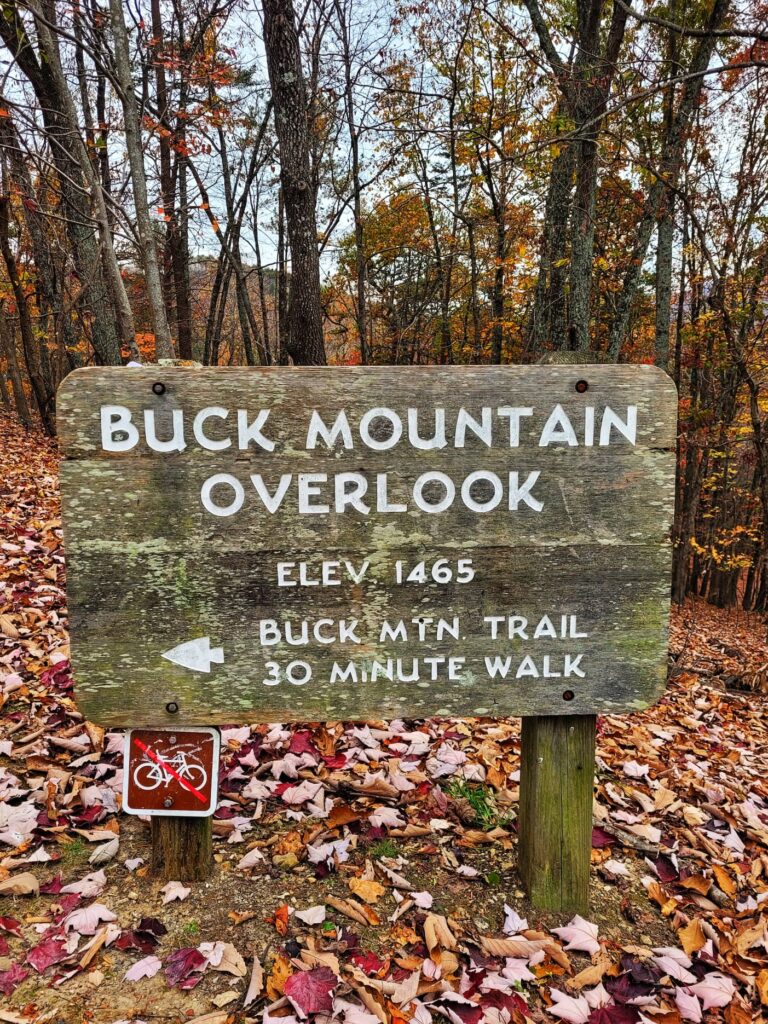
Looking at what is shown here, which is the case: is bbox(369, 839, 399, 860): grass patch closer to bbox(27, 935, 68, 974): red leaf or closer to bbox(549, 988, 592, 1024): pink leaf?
bbox(549, 988, 592, 1024): pink leaf

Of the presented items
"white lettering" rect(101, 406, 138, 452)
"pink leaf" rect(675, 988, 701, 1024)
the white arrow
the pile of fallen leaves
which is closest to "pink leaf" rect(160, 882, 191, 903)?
the pile of fallen leaves

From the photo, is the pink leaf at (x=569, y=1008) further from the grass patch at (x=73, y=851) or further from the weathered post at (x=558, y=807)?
the grass patch at (x=73, y=851)

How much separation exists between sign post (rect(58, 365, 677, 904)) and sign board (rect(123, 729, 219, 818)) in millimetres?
118

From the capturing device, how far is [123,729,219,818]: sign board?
1987mm

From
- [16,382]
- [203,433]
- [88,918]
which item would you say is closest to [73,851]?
[88,918]

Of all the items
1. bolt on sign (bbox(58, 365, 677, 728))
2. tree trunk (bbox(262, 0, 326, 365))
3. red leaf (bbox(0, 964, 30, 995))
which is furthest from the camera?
tree trunk (bbox(262, 0, 326, 365))

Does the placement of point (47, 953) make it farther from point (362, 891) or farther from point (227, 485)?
point (227, 485)

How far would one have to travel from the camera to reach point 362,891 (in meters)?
2.15

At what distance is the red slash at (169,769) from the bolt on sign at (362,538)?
0.14m

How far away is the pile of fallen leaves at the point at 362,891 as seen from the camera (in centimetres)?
177

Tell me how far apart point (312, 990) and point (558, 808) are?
0.98 m

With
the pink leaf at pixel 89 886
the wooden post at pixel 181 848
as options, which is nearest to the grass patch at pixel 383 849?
the wooden post at pixel 181 848

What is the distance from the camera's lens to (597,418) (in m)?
1.85

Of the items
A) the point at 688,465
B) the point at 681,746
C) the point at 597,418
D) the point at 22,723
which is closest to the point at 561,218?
the point at 681,746
